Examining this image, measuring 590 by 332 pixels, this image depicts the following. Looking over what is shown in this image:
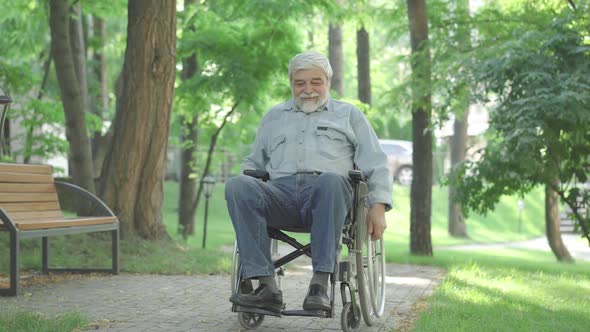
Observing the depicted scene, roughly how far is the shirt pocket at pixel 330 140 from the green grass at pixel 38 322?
1.45 metres

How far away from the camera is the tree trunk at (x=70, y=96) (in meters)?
9.62

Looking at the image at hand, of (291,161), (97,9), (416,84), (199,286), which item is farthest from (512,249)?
(291,161)

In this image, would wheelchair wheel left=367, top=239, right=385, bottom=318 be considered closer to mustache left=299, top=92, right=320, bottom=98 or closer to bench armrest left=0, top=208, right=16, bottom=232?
mustache left=299, top=92, right=320, bottom=98

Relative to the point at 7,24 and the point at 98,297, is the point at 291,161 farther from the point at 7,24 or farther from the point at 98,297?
the point at 7,24

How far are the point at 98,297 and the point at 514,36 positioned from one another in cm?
672

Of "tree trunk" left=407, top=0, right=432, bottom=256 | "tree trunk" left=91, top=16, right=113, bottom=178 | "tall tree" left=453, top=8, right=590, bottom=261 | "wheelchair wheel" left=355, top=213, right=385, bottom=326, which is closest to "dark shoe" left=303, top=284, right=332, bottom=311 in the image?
"wheelchair wheel" left=355, top=213, right=385, bottom=326

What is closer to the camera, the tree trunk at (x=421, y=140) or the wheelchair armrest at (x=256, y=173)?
the wheelchair armrest at (x=256, y=173)

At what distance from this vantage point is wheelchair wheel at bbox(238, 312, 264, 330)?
4.42 meters

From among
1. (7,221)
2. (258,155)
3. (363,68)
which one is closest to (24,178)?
(7,221)

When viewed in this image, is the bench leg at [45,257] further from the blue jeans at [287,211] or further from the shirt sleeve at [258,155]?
the blue jeans at [287,211]

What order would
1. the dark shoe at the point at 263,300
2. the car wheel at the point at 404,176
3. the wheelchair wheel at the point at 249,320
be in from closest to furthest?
the dark shoe at the point at 263,300
the wheelchair wheel at the point at 249,320
the car wheel at the point at 404,176

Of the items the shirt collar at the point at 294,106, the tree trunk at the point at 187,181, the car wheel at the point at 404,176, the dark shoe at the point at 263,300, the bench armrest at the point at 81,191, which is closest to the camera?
the dark shoe at the point at 263,300

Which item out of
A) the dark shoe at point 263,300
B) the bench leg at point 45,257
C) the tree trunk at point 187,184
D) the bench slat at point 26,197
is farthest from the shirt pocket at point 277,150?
the tree trunk at point 187,184

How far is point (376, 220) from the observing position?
14.3 ft
